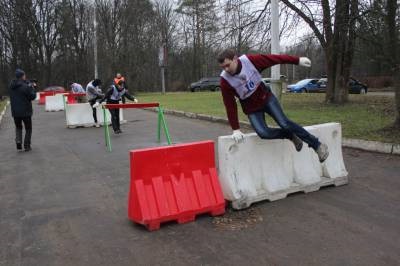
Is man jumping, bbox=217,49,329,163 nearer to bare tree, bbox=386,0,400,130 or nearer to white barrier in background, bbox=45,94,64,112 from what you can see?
bare tree, bbox=386,0,400,130


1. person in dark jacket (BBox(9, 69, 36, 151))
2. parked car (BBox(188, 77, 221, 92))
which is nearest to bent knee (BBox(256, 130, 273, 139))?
person in dark jacket (BBox(9, 69, 36, 151))

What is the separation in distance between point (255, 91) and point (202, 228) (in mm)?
1968

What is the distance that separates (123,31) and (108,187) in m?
47.7

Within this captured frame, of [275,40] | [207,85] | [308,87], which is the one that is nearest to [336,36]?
[275,40]

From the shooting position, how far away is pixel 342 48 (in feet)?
65.3

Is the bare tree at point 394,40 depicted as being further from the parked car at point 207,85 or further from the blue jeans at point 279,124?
the parked car at point 207,85

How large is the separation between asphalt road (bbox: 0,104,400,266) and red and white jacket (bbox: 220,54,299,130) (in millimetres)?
1218

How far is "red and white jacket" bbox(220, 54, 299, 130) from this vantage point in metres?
6.12

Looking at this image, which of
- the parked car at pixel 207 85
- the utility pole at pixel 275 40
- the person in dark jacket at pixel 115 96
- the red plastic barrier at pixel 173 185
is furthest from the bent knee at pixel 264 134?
the parked car at pixel 207 85

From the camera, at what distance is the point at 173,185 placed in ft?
18.0

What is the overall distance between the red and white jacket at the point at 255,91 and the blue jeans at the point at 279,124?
9 cm

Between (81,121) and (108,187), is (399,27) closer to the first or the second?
(108,187)

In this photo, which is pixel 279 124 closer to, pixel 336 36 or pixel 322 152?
pixel 322 152

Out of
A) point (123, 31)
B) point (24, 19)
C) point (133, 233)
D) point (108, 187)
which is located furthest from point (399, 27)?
point (24, 19)
